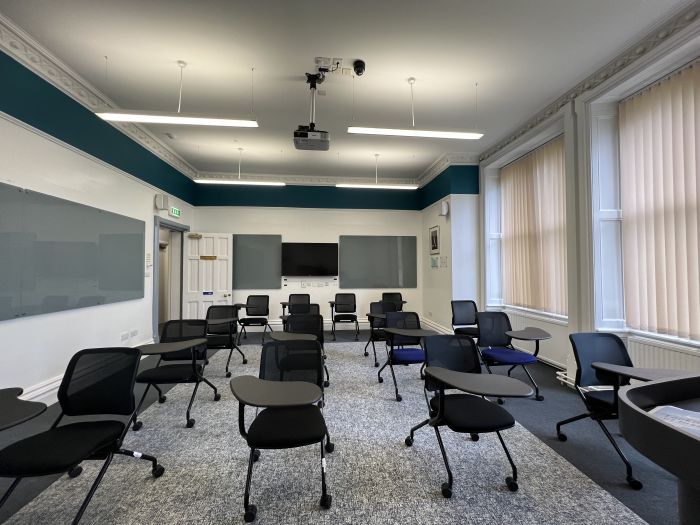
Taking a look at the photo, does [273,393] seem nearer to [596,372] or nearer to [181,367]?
[181,367]

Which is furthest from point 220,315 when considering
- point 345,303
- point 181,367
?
point 345,303

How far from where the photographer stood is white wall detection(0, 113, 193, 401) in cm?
279

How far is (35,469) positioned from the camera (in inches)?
58.3

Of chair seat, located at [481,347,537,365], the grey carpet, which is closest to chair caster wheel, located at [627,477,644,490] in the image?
the grey carpet

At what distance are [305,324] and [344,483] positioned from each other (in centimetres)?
195

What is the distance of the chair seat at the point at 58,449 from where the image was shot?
58.6 inches

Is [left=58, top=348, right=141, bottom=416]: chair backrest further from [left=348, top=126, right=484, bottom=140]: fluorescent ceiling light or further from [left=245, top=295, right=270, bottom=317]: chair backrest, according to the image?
[left=245, top=295, right=270, bottom=317]: chair backrest

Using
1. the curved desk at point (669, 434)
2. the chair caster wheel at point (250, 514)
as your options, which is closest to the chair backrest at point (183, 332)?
the chair caster wheel at point (250, 514)

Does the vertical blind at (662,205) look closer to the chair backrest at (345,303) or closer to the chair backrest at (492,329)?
the chair backrest at (492,329)

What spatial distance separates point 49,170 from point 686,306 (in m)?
6.12

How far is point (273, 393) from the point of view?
72.3 inches

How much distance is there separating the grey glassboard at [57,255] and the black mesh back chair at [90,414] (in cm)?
147

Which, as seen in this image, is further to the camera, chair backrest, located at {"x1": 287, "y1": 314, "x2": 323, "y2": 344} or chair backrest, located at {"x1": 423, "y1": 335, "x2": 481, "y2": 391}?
chair backrest, located at {"x1": 287, "y1": 314, "x2": 323, "y2": 344}

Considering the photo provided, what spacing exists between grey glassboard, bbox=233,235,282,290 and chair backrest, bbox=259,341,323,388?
4.97 meters
